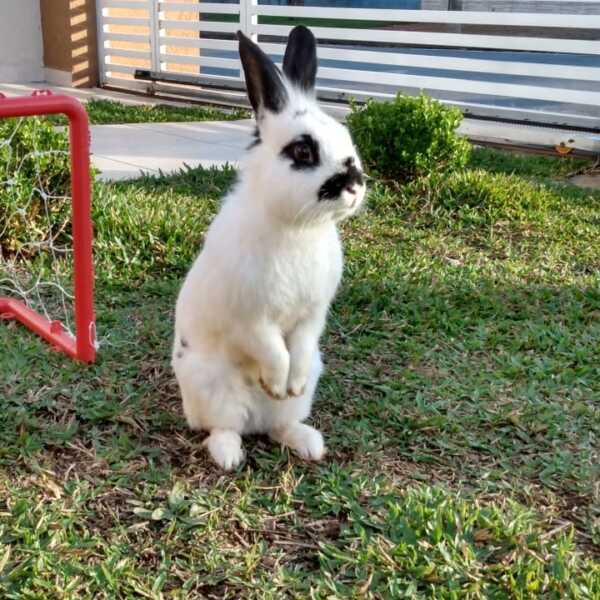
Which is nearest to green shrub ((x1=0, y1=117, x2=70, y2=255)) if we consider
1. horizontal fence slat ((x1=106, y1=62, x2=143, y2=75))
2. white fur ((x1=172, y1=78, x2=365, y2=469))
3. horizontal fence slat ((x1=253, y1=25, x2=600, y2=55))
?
white fur ((x1=172, y1=78, x2=365, y2=469))

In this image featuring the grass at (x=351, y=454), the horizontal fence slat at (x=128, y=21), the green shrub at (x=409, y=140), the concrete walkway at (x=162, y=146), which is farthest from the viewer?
the horizontal fence slat at (x=128, y=21)

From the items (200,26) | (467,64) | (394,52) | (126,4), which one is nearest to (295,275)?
(467,64)

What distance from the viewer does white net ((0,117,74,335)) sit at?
4.17 m

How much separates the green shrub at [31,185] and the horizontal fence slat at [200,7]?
20.7 ft

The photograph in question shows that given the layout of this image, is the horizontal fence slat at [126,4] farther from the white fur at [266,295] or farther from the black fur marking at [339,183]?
the black fur marking at [339,183]

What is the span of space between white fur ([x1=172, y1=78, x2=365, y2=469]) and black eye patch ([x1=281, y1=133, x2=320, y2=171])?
0.06 ft

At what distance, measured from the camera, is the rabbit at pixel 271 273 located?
7.56 feet

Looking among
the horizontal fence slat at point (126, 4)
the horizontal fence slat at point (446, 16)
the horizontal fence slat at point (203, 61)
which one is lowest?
the horizontal fence slat at point (203, 61)

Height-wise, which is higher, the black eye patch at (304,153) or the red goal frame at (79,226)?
the black eye patch at (304,153)

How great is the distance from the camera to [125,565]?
7.25 feet

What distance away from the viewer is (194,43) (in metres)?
11.5

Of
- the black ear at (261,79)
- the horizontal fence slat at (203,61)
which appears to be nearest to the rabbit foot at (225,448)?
the black ear at (261,79)

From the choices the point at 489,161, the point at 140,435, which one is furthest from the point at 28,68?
→ the point at 140,435

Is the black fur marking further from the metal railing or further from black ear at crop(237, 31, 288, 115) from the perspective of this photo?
the metal railing
